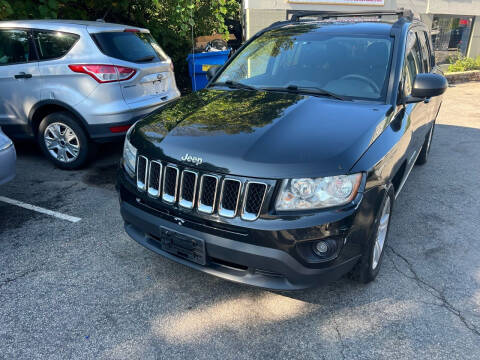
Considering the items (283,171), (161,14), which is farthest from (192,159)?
(161,14)

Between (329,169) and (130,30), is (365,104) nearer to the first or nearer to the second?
(329,169)

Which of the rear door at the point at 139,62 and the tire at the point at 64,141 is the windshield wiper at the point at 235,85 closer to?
the rear door at the point at 139,62

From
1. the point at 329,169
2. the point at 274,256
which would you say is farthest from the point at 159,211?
the point at 329,169

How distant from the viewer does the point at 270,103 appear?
115 inches

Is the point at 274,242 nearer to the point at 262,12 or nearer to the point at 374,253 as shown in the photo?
the point at 374,253

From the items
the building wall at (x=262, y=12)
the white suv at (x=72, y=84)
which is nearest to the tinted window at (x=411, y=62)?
the white suv at (x=72, y=84)

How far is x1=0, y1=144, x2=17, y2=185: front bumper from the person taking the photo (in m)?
3.58

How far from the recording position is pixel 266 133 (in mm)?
2441

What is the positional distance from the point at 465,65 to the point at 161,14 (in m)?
10.8

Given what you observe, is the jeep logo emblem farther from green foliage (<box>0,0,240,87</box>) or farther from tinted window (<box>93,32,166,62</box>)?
green foliage (<box>0,0,240,87</box>)

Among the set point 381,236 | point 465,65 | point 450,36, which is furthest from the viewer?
point 450,36

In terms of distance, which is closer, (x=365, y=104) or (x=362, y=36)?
(x=365, y=104)

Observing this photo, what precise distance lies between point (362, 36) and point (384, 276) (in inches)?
80.1

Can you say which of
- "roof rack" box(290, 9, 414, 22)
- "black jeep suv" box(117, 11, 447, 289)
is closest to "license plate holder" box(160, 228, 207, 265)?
"black jeep suv" box(117, 11, 447, 289)
